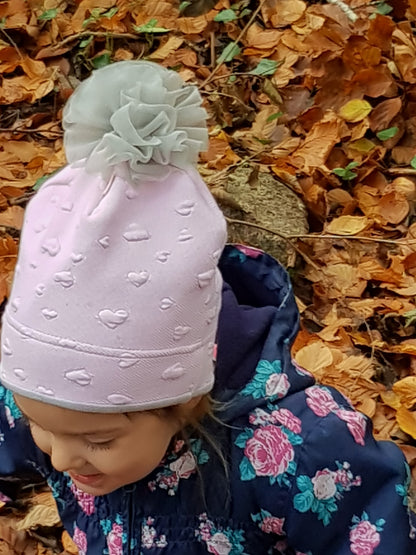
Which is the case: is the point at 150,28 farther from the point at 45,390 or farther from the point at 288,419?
the point at 45,390

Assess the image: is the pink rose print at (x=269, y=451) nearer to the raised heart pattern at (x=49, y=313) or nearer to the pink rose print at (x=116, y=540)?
the pink rose print at (x=116, y=540)

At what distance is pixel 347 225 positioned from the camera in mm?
2709

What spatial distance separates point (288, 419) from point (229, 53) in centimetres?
193

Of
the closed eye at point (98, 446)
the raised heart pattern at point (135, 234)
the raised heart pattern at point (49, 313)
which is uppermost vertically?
the raised heart pattern at point (135, 234)

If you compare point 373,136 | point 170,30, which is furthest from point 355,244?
point 170,30

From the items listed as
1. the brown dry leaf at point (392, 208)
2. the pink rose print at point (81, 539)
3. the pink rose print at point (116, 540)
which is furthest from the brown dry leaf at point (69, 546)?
the brown dry leaf at point (392, 208)

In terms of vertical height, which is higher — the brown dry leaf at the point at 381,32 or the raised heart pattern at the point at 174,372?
the raised heart pattern at the point at 174,372

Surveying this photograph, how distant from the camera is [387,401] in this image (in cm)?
229

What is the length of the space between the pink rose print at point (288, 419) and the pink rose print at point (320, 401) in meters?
0.03

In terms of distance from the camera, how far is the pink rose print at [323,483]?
4.98ft

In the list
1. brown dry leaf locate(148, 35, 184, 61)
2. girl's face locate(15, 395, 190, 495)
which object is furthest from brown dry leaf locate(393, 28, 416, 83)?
girl's face locate(15, 395, 190, 495)

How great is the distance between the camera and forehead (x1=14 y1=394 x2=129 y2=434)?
1316 mm

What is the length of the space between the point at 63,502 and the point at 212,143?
1.37 metres

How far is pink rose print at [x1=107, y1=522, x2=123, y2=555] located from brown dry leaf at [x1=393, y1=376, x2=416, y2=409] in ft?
2.72
